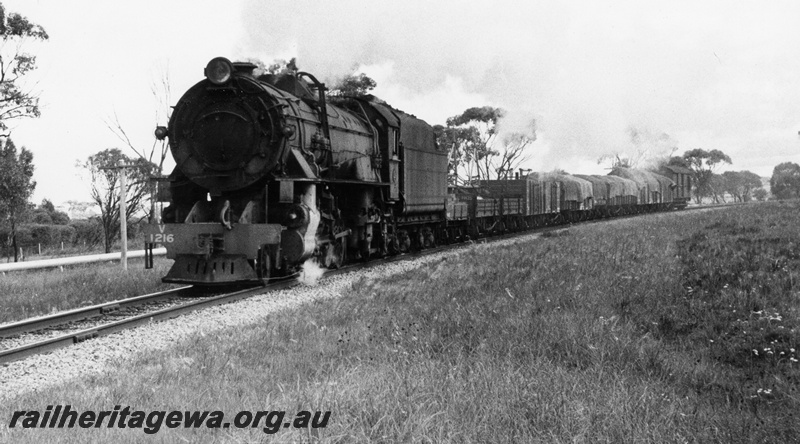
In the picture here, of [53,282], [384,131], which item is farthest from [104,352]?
[384,131]

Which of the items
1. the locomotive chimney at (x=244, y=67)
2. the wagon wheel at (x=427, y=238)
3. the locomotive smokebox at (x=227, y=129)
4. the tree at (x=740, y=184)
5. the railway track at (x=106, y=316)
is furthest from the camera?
the tree at (x=740, y=184)

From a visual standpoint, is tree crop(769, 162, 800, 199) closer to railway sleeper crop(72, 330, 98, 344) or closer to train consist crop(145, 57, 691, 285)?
train consist crop(145, 57, 691, 285)

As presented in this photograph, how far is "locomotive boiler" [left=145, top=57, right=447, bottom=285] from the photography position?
34.0 ft

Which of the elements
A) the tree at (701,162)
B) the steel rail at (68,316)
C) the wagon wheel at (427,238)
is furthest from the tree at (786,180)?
the steel rail at (68,316)

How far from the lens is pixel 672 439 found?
3.80 m

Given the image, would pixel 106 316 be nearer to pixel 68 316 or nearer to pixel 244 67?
pixel 68 316

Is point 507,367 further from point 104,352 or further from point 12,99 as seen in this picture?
point 12,99

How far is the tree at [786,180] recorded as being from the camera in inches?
2736

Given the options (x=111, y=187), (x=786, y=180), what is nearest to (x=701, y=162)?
(x=786, y=180)

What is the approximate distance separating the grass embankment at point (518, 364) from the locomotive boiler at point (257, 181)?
2248mm

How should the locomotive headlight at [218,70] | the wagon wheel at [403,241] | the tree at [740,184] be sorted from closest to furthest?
1. the locomotive headlight at [218,70]
2. the wagon wheel at [403,241]
3. the tree at [740,184]

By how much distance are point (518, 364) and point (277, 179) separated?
6488 mm

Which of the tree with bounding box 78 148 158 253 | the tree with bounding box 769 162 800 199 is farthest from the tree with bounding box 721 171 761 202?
the tree with bounding box 78 148 158 253

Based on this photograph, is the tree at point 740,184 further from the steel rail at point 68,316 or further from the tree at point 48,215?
the steel rail at point 68,316
